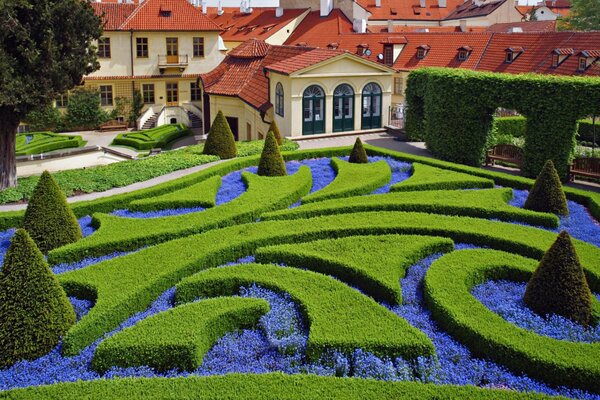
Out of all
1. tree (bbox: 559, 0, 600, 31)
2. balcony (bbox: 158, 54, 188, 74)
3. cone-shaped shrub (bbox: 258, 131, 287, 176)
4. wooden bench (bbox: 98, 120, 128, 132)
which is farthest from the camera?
tree (bbox: 559, 0, 600, 31)

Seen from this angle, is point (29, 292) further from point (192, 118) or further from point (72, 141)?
point (192, 118)

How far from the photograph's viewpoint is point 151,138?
4238cm

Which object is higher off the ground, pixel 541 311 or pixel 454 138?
pixel 454 138

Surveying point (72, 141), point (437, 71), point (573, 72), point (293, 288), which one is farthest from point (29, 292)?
point (573, 72)

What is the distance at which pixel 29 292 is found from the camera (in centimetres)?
1135

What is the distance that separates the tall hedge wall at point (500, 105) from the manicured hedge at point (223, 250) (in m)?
8.94

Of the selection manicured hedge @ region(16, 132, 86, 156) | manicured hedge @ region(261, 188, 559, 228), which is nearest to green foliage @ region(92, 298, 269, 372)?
manicured hedge @ region(261, 188, 559, 228)

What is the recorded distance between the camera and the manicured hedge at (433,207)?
18.6 metres

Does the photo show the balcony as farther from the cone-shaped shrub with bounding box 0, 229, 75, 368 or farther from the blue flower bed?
the blue flower bed

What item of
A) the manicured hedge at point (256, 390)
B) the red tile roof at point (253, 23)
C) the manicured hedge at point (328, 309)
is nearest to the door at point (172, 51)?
the red tile roof at point (253, 23)

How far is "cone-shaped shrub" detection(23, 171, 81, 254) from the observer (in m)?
16.2

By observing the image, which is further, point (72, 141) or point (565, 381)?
point (72, 141)

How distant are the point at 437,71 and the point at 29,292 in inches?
925

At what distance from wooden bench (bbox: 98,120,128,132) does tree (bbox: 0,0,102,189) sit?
81.5 feet
